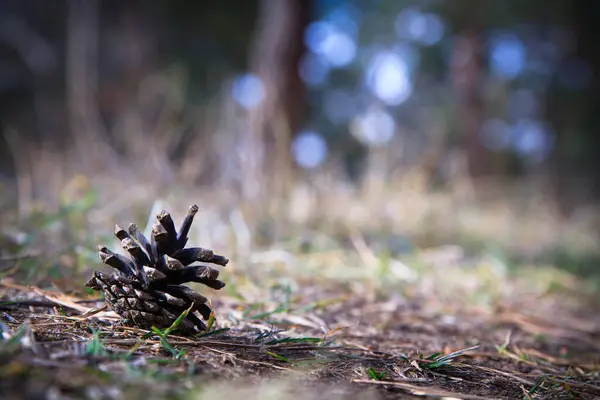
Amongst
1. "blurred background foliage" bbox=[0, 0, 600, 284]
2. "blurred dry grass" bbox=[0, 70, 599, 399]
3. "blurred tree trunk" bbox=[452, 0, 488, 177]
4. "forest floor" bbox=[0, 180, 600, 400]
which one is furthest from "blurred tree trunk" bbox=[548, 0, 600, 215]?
"forest floor" bbox=[0, 180, 600, 400]

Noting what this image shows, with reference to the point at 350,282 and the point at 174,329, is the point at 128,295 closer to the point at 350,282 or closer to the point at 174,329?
the point at 174,329

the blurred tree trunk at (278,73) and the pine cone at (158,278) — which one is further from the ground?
the blurred tree trunk at (278,73)

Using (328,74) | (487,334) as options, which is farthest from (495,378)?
(328,74)

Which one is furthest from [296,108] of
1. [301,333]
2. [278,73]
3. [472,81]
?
[472,81]

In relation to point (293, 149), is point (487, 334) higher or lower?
lower

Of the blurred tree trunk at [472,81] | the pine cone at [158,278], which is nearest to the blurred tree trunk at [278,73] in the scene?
the pine cone at [158,278]

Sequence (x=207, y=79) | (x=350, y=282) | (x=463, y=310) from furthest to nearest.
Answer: (x=207, y=79) < (x=350, y=282) < (x=463, y=310)

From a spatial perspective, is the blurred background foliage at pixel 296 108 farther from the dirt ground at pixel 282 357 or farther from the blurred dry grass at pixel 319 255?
the dirt ground at pixel 282 357
